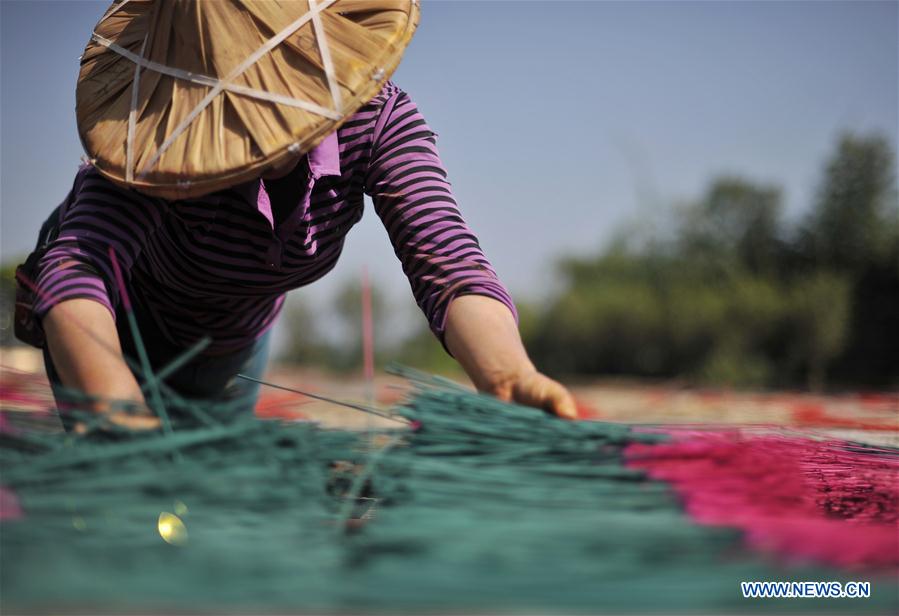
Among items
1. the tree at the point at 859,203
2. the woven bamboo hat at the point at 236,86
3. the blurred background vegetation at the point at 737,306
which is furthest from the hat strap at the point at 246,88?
the tree at the point at 859,203

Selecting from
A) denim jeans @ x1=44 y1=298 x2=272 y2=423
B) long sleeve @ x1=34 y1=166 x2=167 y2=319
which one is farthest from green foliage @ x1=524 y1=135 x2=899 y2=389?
long sleeve @ x1=34 y1=166 x2=167 y2=319

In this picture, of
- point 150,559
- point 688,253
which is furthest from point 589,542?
point 688,253

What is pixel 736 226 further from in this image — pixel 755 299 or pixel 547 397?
pixel 547 397

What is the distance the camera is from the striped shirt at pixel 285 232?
41.8 inches

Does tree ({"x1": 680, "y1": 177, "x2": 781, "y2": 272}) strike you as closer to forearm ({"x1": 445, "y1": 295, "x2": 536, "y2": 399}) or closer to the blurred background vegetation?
the blurred background vegetation

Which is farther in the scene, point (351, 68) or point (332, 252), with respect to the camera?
point (332, 252)

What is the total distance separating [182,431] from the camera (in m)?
0.82

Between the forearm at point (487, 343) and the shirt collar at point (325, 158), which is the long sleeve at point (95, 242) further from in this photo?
the forearm at point (487, 343)

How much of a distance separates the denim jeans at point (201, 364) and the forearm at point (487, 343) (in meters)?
0.65

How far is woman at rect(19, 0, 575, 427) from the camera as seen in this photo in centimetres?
99

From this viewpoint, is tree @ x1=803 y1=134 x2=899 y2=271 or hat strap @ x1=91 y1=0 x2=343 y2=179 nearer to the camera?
Result: hat strap @ x1=91 y1=0 x2=343 y2=179

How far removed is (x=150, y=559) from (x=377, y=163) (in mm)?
713

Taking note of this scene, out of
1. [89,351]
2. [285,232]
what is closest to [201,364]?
[285,232]

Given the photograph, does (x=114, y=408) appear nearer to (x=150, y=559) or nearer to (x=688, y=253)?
(x=150, y=559)
